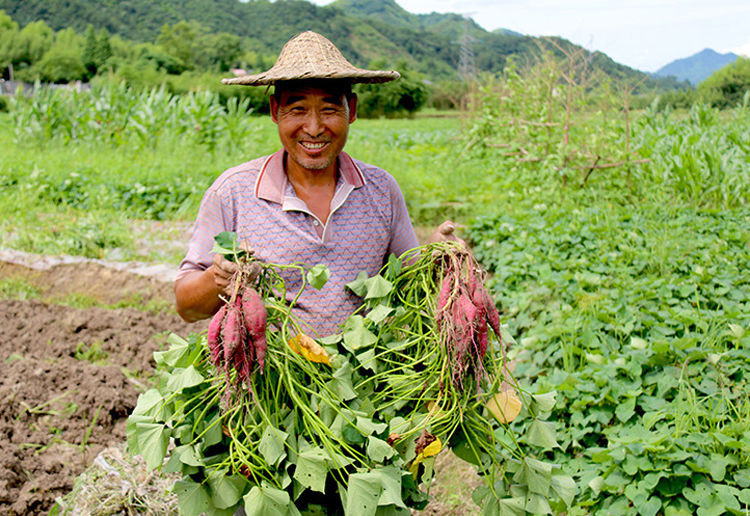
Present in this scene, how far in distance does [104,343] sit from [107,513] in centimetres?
184

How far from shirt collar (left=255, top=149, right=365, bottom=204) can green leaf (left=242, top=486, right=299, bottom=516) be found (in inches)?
31.1

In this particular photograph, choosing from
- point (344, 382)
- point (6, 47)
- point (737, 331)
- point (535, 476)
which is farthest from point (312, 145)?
point (6, 47)

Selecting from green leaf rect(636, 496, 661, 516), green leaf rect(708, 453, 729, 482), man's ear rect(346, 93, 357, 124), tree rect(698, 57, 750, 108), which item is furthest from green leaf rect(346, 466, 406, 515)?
tree rect(698, 57, 750, 108)

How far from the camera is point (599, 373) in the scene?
9.12 ft

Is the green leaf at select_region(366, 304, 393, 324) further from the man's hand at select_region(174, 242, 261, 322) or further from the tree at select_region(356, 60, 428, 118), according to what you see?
the tree at select_region(356, 60, 428, 118)

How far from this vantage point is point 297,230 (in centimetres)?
178

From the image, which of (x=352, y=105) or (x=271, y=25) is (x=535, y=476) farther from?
(x=271, y=25)

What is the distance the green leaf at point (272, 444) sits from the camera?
1278 mm

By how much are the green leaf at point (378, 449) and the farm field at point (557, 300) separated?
53 centimetres

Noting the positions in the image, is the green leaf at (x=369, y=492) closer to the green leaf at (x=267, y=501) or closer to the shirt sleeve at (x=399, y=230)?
the green leaf at (x=267, y=501)

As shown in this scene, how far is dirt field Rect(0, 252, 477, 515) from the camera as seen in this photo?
105 inches

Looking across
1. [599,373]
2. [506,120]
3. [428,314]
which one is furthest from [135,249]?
[506,120]

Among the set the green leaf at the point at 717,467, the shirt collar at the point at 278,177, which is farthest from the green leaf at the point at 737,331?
the shirt collar at the point at 278,177

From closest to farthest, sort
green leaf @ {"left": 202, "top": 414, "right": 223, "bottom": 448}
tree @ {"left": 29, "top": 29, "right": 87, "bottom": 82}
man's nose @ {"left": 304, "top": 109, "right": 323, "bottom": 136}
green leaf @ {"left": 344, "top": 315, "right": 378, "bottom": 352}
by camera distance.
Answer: green leaf @ {"left": 202, "top": 414, "right": 223, "bottom": 448}
green leaf @ {"left": 344, "top": 315, "right": 378, "bottom": 352}
man's nose @ {"left": 304, "top": 109, "right": 323, "bottom": 136}
tree @ {"left": 29, "top": 29, "right": 87, "bottom": 82}
